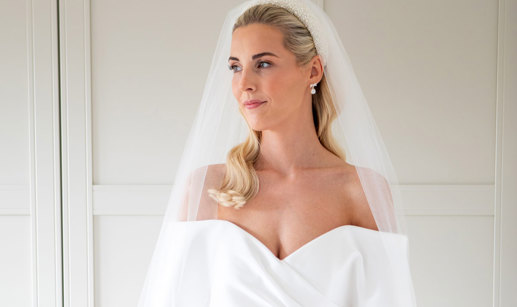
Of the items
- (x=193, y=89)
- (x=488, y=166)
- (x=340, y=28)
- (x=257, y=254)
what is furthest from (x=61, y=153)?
(x=488, y=166)

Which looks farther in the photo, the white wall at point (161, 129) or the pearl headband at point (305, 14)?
the white wall at point (161, 129)

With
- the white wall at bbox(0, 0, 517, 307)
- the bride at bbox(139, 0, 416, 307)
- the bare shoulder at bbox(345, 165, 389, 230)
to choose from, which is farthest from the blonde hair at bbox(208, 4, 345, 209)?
the white wall at bbox(0, 0, 517, 307)

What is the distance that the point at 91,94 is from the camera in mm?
2783

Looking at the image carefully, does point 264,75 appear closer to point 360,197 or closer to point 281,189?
point 281,189

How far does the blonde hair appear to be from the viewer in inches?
53.6

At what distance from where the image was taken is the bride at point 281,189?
1341 millimetres

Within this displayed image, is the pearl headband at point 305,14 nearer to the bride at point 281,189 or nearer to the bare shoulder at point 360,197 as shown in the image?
the bride at point 281,189

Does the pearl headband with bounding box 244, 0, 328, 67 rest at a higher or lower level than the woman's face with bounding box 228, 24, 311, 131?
higher

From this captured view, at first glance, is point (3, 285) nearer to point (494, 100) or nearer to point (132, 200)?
point (132, 200)

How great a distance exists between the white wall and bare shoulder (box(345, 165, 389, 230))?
4.20 ft

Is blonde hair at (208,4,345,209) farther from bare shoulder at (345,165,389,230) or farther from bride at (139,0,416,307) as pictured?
bare shoulder at (345,165,389,230)

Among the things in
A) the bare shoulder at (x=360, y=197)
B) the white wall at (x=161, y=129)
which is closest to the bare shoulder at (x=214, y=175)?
the bare shoulder at (x=360, y=197)

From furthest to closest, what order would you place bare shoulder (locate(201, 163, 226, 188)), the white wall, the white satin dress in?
the white wall, bare shoulder (locate(201, 163, 226, 188)), the white satin dress

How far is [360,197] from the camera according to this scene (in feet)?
4.70
